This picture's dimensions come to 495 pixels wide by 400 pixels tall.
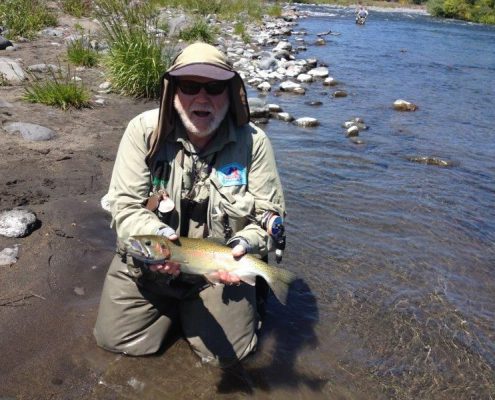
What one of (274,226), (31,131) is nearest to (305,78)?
(31,131)

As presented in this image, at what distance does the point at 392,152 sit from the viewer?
985cm

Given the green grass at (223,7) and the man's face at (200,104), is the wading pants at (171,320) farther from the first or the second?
the green grass at (223,7)

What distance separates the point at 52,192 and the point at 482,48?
90.4ft

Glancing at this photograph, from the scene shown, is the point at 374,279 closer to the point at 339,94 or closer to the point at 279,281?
the point at 279,281

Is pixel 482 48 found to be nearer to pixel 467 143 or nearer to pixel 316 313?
pixel 467 143

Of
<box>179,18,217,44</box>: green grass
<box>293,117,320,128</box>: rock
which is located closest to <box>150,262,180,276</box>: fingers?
<box>293,117,320,128</box>: rock

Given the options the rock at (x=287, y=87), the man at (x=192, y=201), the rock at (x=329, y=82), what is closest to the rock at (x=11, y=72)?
the rock at (x=287, y=87)

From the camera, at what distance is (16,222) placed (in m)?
5.11

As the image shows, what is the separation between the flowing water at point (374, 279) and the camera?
156 inches

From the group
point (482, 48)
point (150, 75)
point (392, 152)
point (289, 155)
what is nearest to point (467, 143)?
point (392, 152)

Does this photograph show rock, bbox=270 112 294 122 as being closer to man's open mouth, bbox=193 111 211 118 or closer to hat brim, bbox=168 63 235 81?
man's open mouth, bbox=193 111 211 118

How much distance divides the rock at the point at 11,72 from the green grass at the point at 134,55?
1.77 m

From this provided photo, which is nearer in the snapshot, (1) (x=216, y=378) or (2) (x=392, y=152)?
(1) (x=216, y=378)

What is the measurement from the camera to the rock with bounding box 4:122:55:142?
7.52m
